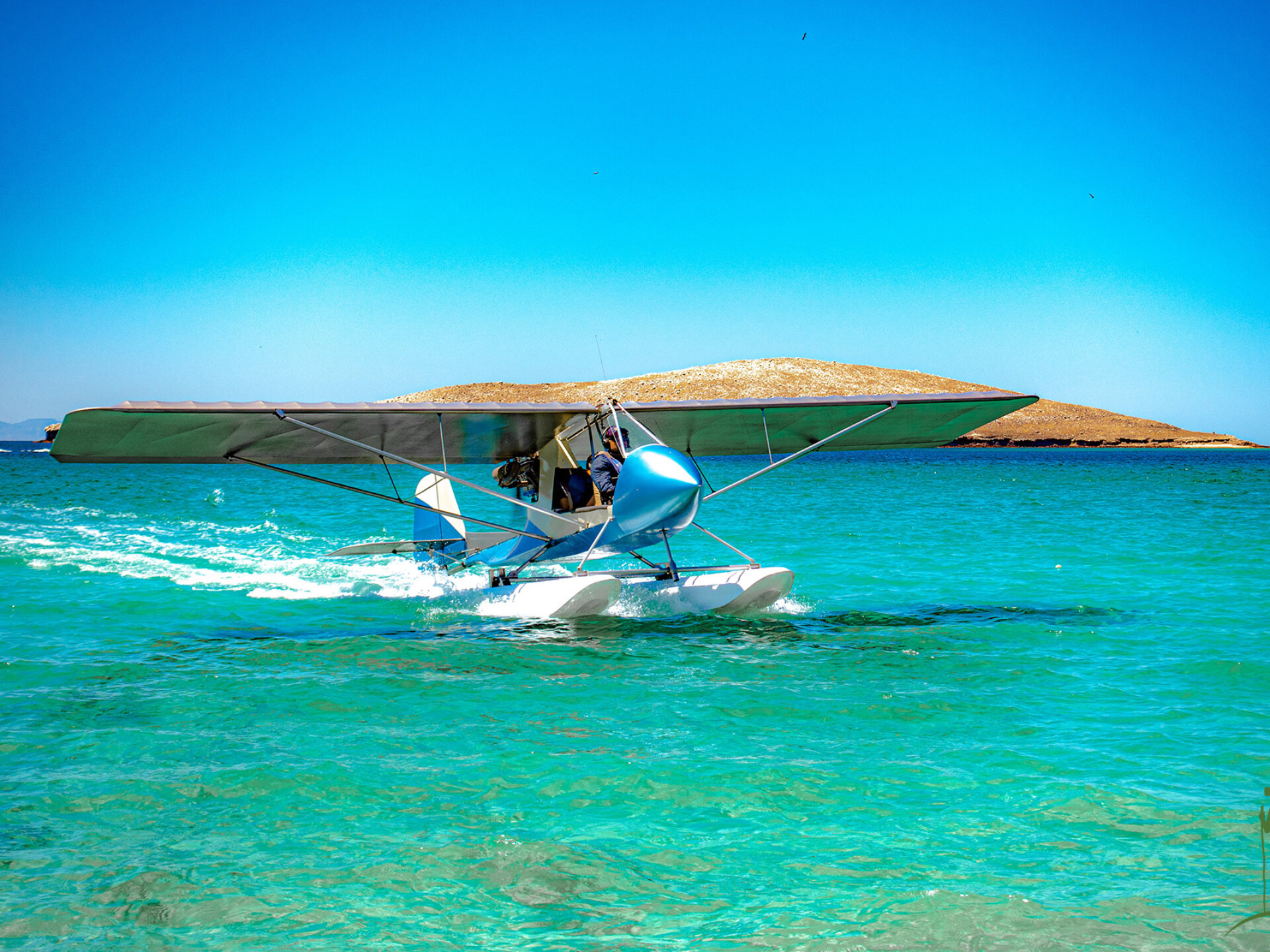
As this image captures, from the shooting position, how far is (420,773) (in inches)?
181

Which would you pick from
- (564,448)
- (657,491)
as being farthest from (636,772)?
(564,448)

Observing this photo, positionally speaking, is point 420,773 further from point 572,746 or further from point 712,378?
point 712,378

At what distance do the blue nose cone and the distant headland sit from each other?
202ft

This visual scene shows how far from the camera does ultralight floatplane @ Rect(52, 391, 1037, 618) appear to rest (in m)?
8.00

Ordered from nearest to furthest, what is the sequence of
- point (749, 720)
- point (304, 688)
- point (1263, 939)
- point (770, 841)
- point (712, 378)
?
point (1263, 939) < point (770, 841) < point (749, 720) < point (304, 688) < point (712, 378)

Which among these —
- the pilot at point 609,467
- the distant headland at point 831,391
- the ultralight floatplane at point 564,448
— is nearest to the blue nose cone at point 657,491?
the ultralight floatplane at point 564,448

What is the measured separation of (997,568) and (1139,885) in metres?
10.3

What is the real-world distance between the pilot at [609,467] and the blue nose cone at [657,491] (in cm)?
83

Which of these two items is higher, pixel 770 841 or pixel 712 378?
pixel 712 378

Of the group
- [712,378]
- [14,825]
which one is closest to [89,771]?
[14,825]

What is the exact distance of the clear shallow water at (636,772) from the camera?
10.6ft

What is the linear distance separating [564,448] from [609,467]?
51.3 inches

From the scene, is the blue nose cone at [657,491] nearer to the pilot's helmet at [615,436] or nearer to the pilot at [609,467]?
the pilot at [609,467]

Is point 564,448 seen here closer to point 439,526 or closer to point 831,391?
point 439,526
